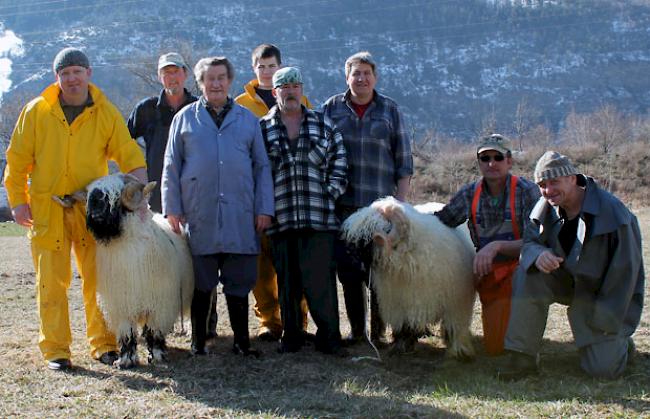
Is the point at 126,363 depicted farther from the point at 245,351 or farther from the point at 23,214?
the point at 23,214

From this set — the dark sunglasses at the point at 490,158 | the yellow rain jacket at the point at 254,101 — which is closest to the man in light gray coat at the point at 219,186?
the yellow rain jacket at the point at 254,101

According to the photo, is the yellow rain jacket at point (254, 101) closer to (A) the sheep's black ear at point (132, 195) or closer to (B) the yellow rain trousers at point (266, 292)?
(B) the yellow rain trousers at point (266, 292)

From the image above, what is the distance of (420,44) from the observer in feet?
386

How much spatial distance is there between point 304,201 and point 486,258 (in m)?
1.66

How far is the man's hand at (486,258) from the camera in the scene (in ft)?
Answer: 20.4

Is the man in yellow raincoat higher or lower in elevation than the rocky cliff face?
lower

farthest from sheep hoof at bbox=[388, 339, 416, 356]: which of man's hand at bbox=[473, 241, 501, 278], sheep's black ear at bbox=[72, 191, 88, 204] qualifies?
sheep's black ear at bbox=[72, 191, 88, 204]

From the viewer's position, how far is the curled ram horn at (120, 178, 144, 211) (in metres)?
5.91

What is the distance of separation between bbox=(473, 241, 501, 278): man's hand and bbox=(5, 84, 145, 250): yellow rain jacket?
3.38 meters

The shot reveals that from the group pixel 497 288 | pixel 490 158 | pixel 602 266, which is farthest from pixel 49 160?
pixel 602 266

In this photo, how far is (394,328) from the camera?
643 cm

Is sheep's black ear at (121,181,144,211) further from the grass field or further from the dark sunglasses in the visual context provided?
the dark sunglasses

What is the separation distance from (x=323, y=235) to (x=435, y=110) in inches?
3753

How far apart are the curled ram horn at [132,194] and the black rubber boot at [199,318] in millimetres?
928
